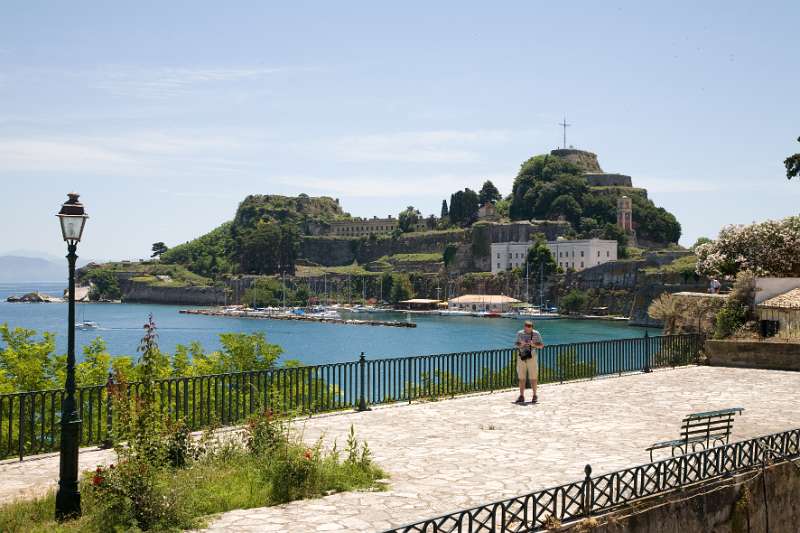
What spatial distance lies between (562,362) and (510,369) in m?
2.53

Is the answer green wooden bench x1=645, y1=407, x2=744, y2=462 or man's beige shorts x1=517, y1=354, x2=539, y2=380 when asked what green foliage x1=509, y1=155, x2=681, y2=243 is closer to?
man's beige shorts x1=517, y1=354, x2=539, y2=380

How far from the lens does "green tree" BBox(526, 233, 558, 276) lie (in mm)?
151250

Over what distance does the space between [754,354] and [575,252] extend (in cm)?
13205

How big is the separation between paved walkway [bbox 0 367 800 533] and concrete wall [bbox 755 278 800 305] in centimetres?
575

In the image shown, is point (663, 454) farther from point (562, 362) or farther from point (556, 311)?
point (556, 311)

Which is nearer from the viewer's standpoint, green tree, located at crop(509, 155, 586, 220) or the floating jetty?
the floating jetty

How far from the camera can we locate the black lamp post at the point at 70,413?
28.7ft

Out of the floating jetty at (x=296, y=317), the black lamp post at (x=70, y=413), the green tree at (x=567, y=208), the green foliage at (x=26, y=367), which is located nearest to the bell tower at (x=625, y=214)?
the green tree at (x=567, y=208)

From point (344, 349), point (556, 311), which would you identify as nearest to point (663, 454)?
point (344, 349)

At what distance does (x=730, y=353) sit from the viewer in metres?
23.2

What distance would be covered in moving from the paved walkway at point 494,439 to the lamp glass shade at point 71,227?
304 centimetres

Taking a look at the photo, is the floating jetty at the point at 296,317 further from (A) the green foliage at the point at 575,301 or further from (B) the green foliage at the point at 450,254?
(B) the green foliage at the point at 450,254

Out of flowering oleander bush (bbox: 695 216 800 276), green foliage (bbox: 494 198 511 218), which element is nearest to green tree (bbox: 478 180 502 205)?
green foliage (bbox: 494 198 511 218)

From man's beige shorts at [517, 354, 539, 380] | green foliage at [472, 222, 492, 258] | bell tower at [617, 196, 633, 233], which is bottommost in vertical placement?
man's beige shorts at [517, 354, 539, 380]
